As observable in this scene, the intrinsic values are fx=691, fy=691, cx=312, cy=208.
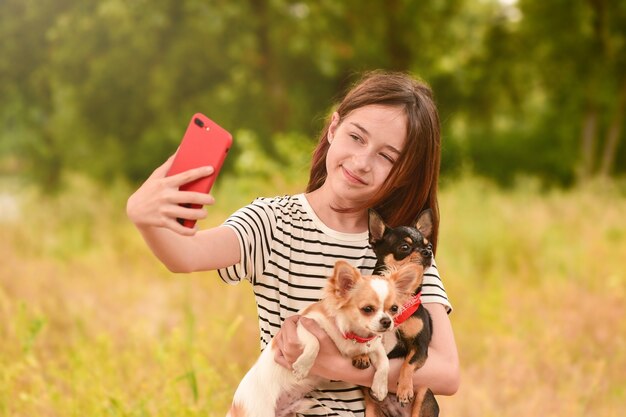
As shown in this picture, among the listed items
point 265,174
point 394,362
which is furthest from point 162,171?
point 265,174

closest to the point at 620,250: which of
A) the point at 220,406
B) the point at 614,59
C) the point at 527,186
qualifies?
the point at 527,186

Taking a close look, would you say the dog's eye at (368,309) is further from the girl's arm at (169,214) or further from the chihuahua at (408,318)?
the girl's arm at (169,214)

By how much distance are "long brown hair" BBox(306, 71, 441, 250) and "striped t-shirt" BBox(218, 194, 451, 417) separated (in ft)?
0.47

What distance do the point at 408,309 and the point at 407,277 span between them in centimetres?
17

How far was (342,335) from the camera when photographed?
6.77 feet

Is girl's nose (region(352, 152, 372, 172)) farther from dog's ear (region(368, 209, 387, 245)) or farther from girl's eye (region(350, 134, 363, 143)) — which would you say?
dog's ear (region(368, 209, 387, 245))

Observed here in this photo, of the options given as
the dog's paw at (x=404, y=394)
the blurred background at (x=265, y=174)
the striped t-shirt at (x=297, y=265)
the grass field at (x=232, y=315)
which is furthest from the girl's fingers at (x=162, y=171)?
the grass field at (x=232, y=315)

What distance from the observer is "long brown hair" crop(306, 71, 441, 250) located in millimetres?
2291

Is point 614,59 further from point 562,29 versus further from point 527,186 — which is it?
point 527,186

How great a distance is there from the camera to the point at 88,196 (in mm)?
11570

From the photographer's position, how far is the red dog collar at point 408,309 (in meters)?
2.03

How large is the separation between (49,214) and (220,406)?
28.0 feet

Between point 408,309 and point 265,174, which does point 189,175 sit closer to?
point 408,309

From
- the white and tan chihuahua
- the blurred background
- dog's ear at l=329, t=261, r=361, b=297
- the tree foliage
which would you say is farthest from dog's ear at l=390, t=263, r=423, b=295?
the tree foliage
